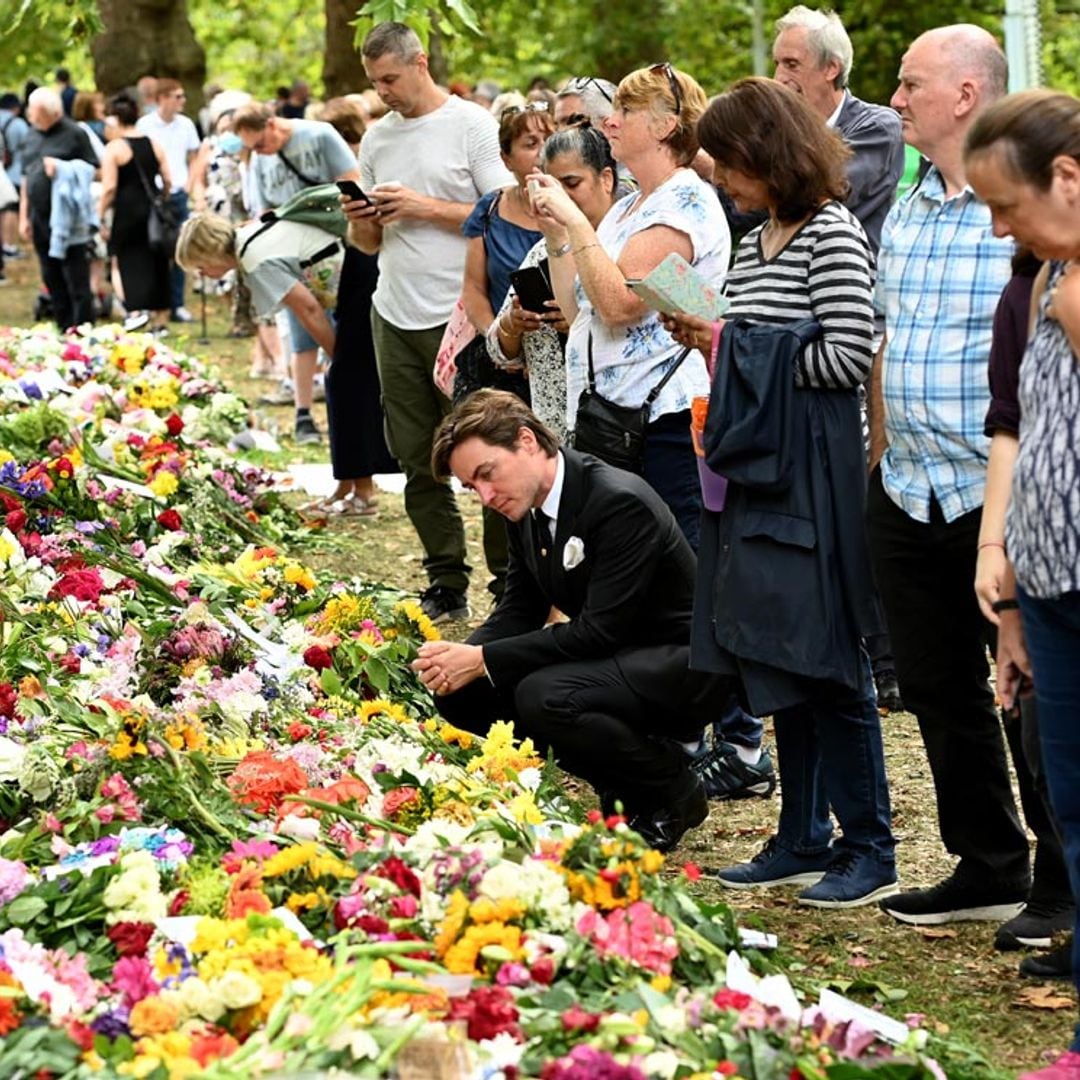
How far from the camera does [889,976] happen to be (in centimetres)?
434

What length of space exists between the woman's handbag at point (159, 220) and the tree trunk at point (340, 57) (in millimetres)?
1785

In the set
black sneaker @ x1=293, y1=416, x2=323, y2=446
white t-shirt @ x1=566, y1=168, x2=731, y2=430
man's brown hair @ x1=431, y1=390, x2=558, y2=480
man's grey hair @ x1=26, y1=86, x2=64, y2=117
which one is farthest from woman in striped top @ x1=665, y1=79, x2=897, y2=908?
man's grey hair @ x1=26, y1=86, x2=64, y2=117

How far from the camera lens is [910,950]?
4.49m

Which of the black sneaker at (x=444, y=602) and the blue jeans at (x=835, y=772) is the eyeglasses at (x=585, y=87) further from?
the blue jeans at (x=835, y=772)

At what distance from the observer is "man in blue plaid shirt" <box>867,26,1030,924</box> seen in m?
4.29

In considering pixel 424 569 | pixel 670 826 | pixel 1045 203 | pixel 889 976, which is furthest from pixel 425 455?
pixel 1045 203

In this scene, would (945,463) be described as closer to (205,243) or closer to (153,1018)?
(153,1018)

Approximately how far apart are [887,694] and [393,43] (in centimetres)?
304

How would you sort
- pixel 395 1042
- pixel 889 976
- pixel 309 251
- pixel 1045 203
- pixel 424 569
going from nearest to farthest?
pixel 395 1042 < pixel 1045 203 < pixel 889 976 < pixel 424 569 < pixel 309 251

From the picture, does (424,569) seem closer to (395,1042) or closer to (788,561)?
(788,561)

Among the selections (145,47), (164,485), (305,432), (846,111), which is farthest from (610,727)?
(145,47)

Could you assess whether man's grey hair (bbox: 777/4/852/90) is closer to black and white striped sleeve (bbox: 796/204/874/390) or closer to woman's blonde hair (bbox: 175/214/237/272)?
black and white striped sleeve (bbox: 796/204/874/390)

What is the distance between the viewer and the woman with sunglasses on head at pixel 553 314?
240 inches

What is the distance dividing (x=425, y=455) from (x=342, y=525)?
→ 177 centimetres
